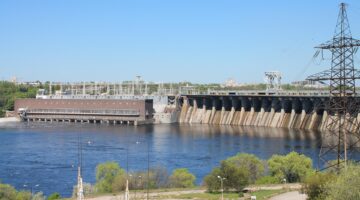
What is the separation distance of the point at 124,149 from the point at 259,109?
40.1m

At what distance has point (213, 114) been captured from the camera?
9519 centimetres

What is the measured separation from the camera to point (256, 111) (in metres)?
91.1

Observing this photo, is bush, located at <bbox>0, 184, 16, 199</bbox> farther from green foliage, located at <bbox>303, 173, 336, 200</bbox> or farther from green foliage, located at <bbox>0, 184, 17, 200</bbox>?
green foliage, located at <bbox>303, 173, 336, 200</bbox>

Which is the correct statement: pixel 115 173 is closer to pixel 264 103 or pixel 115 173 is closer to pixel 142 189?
pixel 142 189

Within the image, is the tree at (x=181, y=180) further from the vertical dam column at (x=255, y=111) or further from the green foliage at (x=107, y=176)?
the vertical dam column at (x=255, y=111)

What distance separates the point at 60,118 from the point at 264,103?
123 feet

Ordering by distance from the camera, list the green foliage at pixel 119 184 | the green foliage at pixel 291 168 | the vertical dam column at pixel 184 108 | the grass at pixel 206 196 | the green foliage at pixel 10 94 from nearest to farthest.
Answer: the grass at pixel 206 196 → the green foliage at pixel 119 184 → the green foliage at pixel 291 168 → the vertical dam column at pixel 184 108 → the green foliage at pixel 10 94

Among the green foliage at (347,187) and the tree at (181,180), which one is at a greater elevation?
the green foliage at (347,187)

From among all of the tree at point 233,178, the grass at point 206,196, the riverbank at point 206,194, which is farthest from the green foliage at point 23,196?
the tree at point 233,178

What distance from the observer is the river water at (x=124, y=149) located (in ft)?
135

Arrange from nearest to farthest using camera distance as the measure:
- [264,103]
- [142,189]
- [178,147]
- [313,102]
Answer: [142,189]
[178,147]
[313,102]
[264,103]

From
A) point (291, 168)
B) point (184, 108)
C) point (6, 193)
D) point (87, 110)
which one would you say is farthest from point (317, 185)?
point (87, 110)

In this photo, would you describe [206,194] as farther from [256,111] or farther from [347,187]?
[256,111]

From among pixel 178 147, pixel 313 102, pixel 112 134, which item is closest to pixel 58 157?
pixel 178 147
